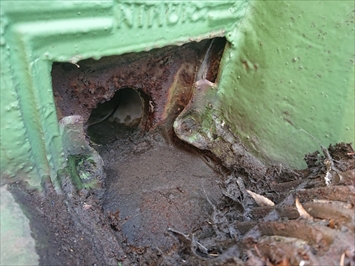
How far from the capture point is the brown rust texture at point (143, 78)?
3.92ft

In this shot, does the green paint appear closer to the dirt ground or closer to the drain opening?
the dirt ground

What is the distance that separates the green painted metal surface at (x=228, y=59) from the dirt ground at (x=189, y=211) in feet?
0.30

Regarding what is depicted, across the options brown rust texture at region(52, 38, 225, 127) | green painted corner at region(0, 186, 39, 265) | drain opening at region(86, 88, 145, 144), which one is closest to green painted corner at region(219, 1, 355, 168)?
brown rust texture at region(52, 38, 225, 127)

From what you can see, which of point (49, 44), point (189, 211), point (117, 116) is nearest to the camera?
point (49, 44)

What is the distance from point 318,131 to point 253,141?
10.6 inches

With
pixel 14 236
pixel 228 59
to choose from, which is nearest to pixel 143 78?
pixel 228 59

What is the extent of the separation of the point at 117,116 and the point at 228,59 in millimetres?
759

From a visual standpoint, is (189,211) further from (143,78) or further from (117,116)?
(117,116)

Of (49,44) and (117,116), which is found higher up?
(49,44)

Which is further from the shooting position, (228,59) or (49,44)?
(228,59)

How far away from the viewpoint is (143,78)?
1410mm

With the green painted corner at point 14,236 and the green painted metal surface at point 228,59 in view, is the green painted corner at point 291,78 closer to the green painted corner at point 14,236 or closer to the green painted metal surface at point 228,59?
the green painted metal surface at point 228,59

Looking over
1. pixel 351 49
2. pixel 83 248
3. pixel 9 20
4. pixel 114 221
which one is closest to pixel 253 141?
pixel 351 49

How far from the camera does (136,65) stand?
1.35m
